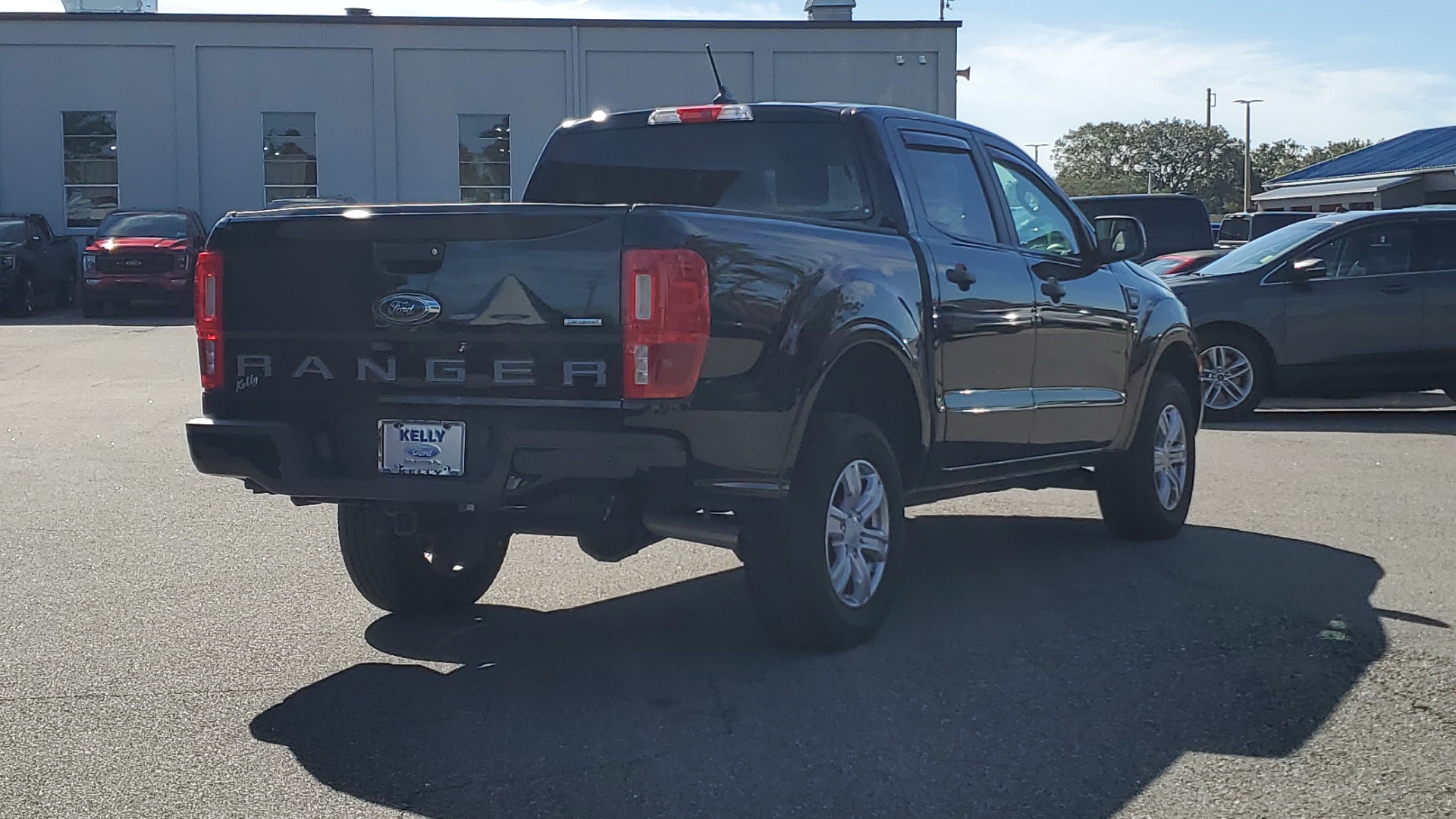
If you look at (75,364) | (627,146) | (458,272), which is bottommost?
(75,364)

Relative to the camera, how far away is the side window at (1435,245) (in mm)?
13945

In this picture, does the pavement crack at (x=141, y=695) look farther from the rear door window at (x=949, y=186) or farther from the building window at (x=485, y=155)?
the building window at (x=485, y=155)

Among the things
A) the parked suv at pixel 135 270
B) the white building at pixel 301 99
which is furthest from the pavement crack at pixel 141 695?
the white building at pixel 301 99

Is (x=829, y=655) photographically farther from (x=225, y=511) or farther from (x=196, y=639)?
(x=225, y=511)

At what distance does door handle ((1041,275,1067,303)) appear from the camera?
7.31 metres

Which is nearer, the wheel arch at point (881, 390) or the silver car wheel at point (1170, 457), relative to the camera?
the wheel arch at point (881, 390)

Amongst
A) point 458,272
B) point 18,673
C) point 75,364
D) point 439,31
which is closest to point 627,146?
point 458,272

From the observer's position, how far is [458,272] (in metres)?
5.25

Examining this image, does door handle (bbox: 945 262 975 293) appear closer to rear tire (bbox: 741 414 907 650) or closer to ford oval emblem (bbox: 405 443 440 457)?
rear tire (bbox: 741 414 907 650)

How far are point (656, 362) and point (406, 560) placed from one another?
1744 millimetres

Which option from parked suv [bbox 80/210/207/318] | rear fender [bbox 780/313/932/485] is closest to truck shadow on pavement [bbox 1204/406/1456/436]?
rear fender [bbox 780/313/932/485]

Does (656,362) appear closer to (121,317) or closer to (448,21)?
(121,317)

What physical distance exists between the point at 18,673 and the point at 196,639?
66 cm

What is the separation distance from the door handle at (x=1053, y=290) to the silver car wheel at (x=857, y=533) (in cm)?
167
